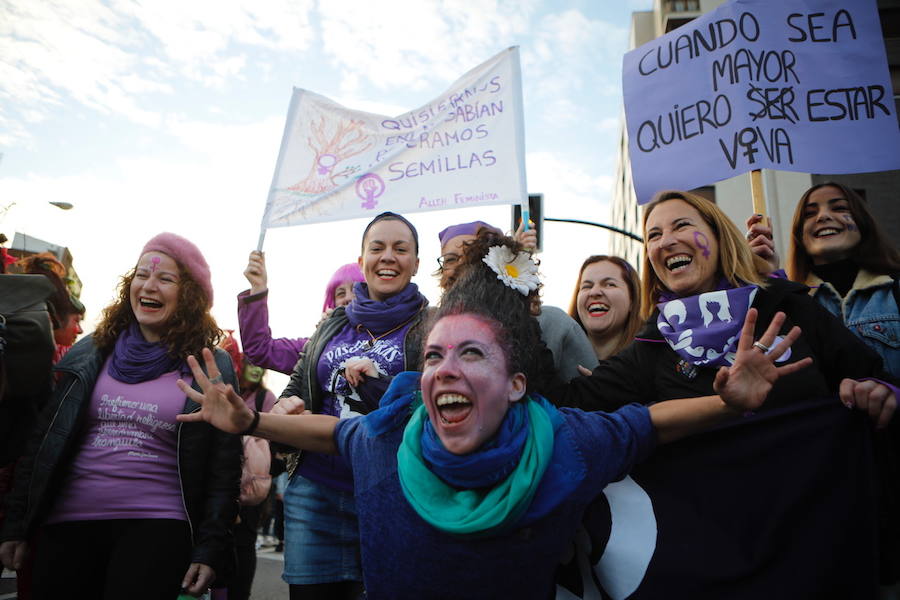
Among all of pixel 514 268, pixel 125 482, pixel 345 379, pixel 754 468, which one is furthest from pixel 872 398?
pixel 125 482

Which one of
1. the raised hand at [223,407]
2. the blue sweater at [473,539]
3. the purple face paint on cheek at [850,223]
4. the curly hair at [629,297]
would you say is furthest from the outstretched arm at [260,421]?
the purple face paint on cheek at [850,223]

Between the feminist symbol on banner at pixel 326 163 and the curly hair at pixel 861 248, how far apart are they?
10.1 ft

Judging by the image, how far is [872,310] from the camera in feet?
9.37

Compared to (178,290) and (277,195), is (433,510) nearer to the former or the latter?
(178,290)

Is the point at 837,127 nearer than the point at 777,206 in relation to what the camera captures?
Yes

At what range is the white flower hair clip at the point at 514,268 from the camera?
2145mm

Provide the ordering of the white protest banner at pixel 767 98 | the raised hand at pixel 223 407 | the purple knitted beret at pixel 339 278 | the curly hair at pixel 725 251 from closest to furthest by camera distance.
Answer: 1. the raised hand at pixel 223 407
2. the curly hair at pixel 725 251
3. the white protest banner at pixel 767 98
4. the purple knitted beret at pixel 339 278

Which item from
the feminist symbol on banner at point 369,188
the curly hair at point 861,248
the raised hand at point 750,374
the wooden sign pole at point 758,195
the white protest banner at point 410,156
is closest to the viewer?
the raised hand at point 750,374

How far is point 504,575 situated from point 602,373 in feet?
3.13

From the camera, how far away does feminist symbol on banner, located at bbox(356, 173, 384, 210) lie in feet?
13.8

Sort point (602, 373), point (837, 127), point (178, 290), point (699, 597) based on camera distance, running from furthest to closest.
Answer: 1. point (837, 127)
2. point (178, 290)
3. point (602, 373)
4. point (699, 597)

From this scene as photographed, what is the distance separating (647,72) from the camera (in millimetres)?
3818

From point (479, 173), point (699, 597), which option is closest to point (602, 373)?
point (699, 597)

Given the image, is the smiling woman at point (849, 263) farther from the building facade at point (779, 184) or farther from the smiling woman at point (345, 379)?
the smiling woman at point (345, 379)
